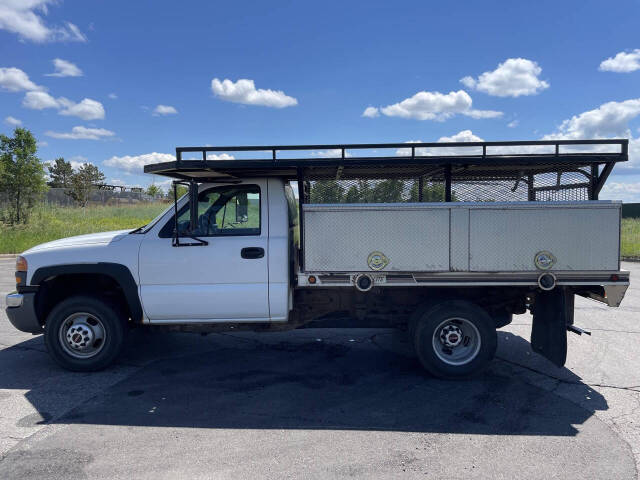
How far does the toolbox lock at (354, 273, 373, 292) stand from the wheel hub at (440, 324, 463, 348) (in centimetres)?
101

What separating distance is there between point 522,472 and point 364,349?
310cm

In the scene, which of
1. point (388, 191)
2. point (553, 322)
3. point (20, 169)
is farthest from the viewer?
point (20, 169)

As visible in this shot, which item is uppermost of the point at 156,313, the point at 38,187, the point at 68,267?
the point at 38,187

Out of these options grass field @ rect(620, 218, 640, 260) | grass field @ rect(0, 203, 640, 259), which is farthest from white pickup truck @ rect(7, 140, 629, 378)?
grass field @ rect(620, 218, 640, 260)

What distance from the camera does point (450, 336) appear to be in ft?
17.6

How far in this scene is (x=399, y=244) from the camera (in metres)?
5.04

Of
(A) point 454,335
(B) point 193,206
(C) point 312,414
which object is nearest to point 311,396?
(C) point 312,414

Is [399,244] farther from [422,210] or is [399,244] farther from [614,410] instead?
[614,410]

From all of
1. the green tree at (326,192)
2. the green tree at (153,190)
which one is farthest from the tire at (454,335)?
the green tree at (153,190)

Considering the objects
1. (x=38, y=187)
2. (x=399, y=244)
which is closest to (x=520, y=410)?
(x=399, y=244)

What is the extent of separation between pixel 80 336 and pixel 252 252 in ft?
6.93

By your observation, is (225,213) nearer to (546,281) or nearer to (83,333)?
(83,333)

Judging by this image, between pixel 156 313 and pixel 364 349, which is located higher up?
pixel 156 313

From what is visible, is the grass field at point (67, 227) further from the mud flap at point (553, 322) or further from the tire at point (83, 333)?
the mud flap at point (553, 322)
